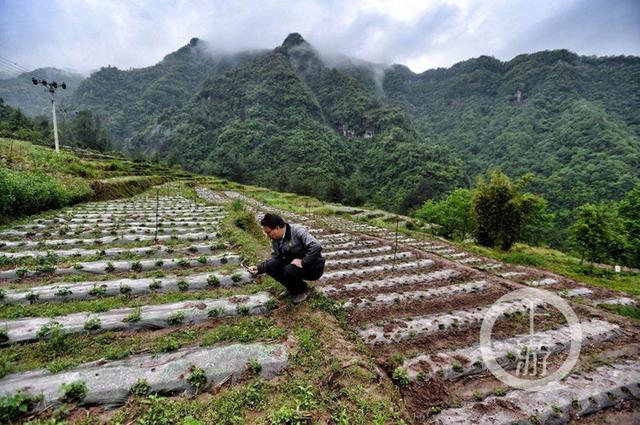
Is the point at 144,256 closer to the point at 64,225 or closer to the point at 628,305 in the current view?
the point at 64,225

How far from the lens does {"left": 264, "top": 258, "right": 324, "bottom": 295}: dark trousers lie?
4.79 metres

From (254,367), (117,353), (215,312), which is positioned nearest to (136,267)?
(215,312)

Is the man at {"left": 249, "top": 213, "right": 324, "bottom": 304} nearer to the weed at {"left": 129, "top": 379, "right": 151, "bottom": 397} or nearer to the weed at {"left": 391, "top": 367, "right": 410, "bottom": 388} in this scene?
the weed at {"left": 391, "top": 367, "right": 410, "bottom": 388}

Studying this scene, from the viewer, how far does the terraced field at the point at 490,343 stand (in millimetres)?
3508

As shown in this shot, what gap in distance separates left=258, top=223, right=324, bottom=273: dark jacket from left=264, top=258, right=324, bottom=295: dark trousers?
6 centimetres

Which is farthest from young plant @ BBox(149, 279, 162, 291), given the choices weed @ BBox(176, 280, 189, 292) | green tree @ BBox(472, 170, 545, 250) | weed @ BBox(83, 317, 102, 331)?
green tree @ BBox(472, 170, 545, 250)

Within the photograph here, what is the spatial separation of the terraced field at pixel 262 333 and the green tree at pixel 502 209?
Result: 530 inches

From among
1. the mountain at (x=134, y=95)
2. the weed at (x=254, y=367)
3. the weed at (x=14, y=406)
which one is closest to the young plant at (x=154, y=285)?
the weed at (x=14, y=406)

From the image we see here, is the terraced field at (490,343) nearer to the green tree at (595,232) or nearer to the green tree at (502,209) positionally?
the green tree at (595,232)

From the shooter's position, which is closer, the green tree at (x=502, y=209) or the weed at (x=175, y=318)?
the weed at (x=175, y=318)

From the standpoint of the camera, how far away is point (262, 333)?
14.1ft

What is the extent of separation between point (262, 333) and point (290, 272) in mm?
1042

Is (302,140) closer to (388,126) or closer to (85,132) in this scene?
(388,126)

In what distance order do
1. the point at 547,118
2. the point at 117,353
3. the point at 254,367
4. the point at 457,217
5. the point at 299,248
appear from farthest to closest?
the point at 547,118, the point at 457,217, the point at 299,248, the point at 117,353, the point at 254,367
